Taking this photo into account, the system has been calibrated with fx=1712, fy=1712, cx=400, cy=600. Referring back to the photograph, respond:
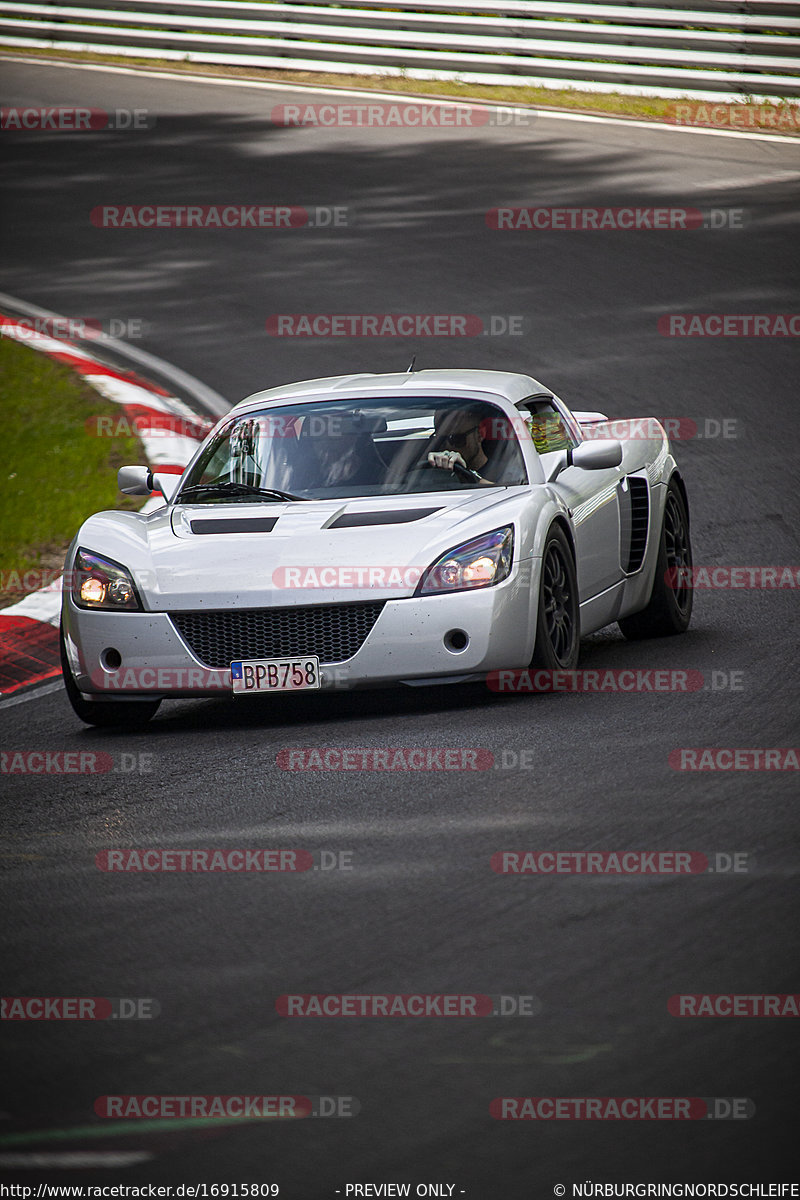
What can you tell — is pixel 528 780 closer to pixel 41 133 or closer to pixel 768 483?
pixel 768 483

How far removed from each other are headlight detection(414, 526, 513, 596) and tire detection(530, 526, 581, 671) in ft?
0.76

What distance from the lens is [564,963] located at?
13.5 feet

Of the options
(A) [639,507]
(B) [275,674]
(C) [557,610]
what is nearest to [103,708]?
(B) [275,674]

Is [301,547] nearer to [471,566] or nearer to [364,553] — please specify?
[364,553]

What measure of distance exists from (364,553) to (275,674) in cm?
62

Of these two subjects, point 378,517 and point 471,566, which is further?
point 378,517

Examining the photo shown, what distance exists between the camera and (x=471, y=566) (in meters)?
7.02

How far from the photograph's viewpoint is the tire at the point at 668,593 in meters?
8.78

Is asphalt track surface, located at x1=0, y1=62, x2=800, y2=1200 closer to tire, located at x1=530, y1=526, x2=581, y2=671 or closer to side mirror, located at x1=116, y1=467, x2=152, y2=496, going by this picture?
tire, located at x1=530, y1=526, x2=581, y2=671

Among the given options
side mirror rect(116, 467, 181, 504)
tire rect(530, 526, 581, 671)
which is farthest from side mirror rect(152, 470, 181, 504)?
tire rect(530, 526, 581, 671)

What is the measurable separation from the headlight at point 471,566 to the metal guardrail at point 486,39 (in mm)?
15626

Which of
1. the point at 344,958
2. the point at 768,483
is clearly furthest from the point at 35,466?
the point at 344,958

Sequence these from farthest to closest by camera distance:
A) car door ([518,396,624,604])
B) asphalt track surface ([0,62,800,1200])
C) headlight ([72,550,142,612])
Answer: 1. car door ([518,396,624,604])
2. headlight ([72,550,142,612])
3. asphalt track surface ([0,62,800,1200])

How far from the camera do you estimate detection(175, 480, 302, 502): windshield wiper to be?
7879 millimetres
